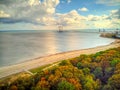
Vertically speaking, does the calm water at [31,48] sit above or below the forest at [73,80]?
below

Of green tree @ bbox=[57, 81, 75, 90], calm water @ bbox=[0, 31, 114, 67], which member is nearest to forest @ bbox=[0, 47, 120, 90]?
green tree @ bbox=[57, 81, 75, 90]

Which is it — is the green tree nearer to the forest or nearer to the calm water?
the forest

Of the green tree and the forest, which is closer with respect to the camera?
the green tree

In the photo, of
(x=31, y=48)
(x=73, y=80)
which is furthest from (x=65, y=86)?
(x=31, y=48)

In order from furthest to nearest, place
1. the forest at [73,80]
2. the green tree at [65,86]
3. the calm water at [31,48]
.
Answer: the calm water at [31,48] → the forest at [73,80] → the green tree at [65,86]

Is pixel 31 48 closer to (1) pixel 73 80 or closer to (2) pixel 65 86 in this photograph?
(1) pixel 73 80

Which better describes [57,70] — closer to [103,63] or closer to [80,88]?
[80,88]

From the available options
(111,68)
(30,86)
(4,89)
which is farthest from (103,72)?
(4,89)

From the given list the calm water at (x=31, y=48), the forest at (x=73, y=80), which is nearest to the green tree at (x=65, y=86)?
the forest at (x=73, y=80)

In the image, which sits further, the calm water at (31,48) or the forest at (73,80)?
the calm water at (31,48)

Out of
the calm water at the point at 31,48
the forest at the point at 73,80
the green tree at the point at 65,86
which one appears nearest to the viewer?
the green tree at the point at 65,86

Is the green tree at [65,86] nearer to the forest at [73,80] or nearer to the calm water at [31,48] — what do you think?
the forest at [73,80]
